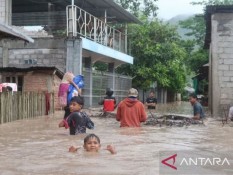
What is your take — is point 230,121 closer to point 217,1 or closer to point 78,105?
point 78,105

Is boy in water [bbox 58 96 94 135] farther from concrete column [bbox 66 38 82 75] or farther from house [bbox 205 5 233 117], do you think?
concrete column [bbox 66 38 82 75]

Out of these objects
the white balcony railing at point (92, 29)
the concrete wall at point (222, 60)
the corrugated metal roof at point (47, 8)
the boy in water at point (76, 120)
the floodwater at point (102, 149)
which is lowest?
the floodwater at point (102, 149)

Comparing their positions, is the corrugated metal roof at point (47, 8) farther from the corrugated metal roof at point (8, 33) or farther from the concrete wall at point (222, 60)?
the corrugated metal roof at point (8, 33)

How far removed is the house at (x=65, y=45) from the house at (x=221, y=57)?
5.28 metres

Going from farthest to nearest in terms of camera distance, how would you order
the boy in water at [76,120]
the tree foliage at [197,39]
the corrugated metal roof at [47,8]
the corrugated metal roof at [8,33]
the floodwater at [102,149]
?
1. the tree foliage at [197,39]
2. the corrugated metal roof at [47,8]
3. the corrugated metal roof at [8,33]
4. the boy in water at [76,120]
5. the floodwater at [102,149]

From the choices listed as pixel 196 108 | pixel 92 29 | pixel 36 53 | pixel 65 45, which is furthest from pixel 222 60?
pixel 36 53

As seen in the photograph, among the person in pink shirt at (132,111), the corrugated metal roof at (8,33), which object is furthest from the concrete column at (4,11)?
the person in pink shirt at (132,111)

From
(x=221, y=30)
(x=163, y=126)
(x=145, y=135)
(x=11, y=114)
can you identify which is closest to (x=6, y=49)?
(x=11, y=114)

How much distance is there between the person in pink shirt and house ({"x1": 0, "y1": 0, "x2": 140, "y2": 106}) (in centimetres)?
786

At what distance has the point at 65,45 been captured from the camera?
17844 millimetres

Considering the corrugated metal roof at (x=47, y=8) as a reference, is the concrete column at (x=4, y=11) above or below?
below

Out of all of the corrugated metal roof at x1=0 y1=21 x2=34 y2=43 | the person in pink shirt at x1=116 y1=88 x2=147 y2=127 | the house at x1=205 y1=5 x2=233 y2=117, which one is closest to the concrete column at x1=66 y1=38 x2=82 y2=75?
the corrugated metal roof at x1=0 y1=21 x2=34 y2=43

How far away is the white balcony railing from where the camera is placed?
17016 mm

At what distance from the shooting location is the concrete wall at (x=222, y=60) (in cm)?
1567
